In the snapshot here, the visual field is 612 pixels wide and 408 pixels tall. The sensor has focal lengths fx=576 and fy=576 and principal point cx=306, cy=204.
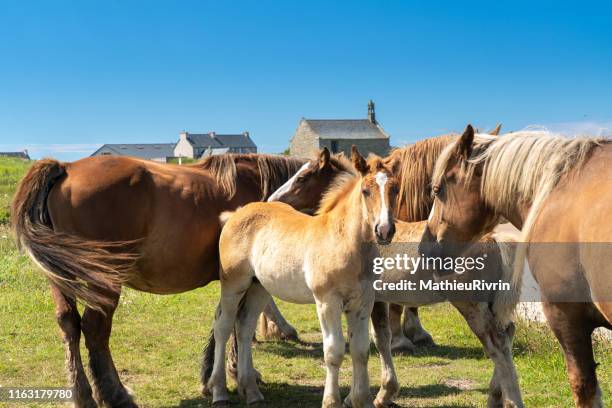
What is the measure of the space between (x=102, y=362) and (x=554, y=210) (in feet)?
12.4

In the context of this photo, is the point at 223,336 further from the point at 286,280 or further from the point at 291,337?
the point at 291,337

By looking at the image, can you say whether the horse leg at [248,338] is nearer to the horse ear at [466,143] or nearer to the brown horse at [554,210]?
the brown horse at [554,210]

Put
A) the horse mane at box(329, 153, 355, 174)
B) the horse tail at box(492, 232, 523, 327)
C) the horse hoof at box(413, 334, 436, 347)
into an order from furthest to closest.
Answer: the horse hoof at box(413, 334, 436, 347)
the horse mane at box(329, 153, 355, 174)
the horse tail at box(492, 232, 523, 327)

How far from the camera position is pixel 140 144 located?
8694 centimetres

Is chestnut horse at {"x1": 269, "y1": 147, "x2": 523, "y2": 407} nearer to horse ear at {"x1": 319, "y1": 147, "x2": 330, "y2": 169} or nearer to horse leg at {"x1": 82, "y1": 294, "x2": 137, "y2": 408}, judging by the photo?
horse ear at {"x1": 319, "y1": 147, "x2": 330, "y2": 169}

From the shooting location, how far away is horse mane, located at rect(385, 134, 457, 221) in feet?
15.7

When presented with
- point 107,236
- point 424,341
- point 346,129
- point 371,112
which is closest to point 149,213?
point 107,236

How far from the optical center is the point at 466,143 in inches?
147

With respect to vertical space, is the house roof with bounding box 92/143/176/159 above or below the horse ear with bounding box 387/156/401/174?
above

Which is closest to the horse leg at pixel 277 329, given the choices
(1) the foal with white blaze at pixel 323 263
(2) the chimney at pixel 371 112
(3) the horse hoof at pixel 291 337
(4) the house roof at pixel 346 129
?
(3) the horse hoof at pixel 291 337

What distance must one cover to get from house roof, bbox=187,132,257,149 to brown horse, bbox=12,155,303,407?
252ft

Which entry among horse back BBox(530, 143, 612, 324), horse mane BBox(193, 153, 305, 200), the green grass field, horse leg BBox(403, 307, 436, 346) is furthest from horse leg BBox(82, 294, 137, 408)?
horse leg BBox(403, 307, 436, 346)


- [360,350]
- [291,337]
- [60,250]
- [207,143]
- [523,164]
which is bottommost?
[291,337]

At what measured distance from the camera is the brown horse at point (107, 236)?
4.56 metres
